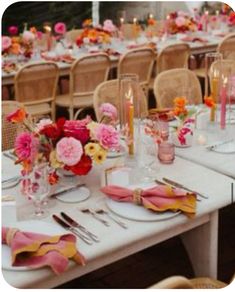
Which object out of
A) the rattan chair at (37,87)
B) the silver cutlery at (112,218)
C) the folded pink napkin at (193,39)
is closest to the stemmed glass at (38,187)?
the silver cutlery at (112,218)

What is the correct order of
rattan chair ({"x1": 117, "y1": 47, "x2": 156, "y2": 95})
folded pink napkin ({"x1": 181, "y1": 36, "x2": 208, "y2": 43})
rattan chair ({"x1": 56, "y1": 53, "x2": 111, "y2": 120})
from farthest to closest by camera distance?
folded pink napkin ({"x1": 181, "y1": 36, "x2": 208, "y2": 43}), rattan chair ({"x1": 117, "y1": 47, "x2": 156, "y2": 95}), rattan chair ({"x1": 56, "y1": 53, "x2": 111, "y2": 120})

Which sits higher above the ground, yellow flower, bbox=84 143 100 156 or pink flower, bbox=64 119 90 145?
pink flower, bbox=64 119 90 145

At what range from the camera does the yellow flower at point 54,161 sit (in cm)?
199

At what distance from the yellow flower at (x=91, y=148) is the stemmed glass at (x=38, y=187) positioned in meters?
0.18

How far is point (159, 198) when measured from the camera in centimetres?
188

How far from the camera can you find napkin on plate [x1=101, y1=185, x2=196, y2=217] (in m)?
1.85

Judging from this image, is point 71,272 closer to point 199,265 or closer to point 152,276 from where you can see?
point 199,265

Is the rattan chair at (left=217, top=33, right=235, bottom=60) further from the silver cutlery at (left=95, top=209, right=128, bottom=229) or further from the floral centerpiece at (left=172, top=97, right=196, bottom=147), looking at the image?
the silver cutlery at (left=95, top=209, right=128, bottom=229)

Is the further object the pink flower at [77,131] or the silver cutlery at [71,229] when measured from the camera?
the pink flower at [77,131]

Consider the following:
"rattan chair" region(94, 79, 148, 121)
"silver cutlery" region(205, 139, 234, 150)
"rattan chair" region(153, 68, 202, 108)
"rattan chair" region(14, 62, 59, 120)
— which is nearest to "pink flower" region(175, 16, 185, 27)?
"rattan chair" region(14, 62, 59, 120)

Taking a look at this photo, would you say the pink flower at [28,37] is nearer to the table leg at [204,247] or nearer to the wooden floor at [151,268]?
the wooden floor at [151,268]

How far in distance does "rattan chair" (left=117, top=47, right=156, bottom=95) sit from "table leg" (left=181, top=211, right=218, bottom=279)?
2601 millimetres

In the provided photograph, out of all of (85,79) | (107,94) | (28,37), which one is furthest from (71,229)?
(28,37)

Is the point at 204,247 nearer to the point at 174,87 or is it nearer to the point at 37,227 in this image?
the point at 37,227
